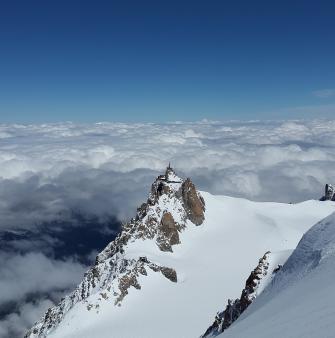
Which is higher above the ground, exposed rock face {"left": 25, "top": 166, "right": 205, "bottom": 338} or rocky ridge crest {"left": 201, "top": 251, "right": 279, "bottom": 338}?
rocky ridge crest {"left": 201, "top": 251, "right": 279, "bottom": 338}

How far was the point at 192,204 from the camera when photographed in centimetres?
12950

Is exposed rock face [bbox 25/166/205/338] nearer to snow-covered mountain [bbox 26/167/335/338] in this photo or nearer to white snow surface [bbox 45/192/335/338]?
snow-covered mountain [bbox 26/167/335/338]

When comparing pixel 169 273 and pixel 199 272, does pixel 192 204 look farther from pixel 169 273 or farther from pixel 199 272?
pixel 169 273

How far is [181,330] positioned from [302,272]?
168ft

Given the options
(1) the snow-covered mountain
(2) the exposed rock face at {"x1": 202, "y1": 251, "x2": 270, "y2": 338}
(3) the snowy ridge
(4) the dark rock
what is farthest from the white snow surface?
(3) the snowy ridge

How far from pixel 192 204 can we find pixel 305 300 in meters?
104

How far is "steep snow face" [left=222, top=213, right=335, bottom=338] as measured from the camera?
19.7 m

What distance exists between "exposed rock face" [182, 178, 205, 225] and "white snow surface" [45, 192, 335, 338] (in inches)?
99.5

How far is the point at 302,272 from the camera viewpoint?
37.3 meters

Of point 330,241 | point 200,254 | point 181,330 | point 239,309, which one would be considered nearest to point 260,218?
point 200,254

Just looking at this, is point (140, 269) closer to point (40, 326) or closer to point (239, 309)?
point (40, 326)

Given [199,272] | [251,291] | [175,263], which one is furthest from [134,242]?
[251,291]

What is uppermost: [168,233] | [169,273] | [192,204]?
[192,204]

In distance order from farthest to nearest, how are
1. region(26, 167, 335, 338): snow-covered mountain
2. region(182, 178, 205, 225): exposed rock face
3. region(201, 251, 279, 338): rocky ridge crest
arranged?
region(182, 178, 205, 225): exposed rock face
region(26, 167, 335, 338): snow-covered mountain
region(201, 251, 279, 338): rocky ridge crest
